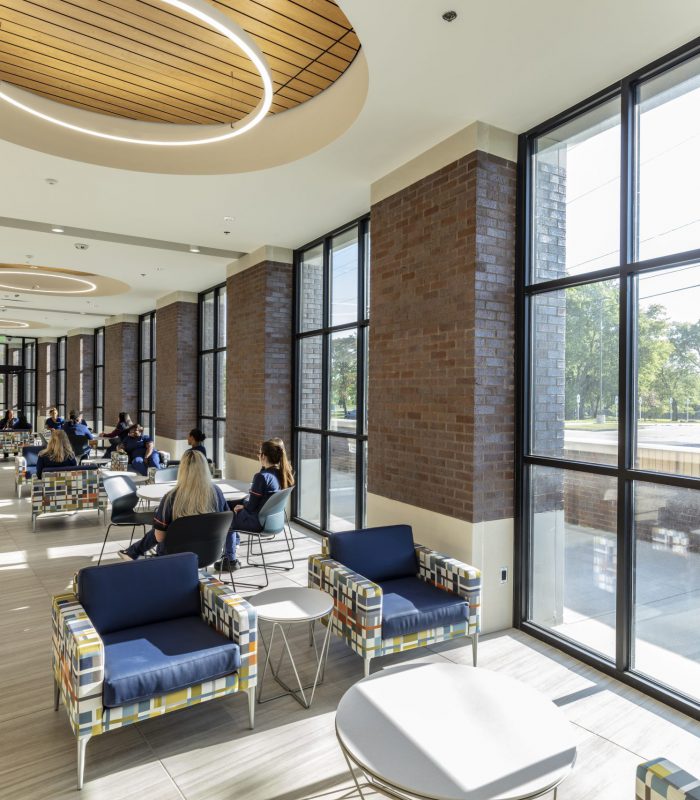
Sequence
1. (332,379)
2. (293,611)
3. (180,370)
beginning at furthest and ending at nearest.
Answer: (180,370), (332,379), (293,611)

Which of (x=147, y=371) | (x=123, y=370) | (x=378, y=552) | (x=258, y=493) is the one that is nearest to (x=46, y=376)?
(x=123, y=370)

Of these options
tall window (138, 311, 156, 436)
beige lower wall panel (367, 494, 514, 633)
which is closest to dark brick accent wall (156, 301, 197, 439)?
tall window (138, 311, 156, 436)

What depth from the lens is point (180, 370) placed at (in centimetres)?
1052

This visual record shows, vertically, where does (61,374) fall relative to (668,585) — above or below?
above

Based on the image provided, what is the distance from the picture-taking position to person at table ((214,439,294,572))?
493cm

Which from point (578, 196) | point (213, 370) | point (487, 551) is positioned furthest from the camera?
point (213, 370)

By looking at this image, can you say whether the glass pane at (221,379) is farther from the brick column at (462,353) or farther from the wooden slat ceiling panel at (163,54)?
the brick column at (462,353)

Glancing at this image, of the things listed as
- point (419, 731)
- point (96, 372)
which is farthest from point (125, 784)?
point (96, 372)

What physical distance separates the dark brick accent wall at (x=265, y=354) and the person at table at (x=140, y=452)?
118cm

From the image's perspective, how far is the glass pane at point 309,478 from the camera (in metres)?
7.11

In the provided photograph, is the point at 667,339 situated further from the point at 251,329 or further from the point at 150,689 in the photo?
the point at 251,329

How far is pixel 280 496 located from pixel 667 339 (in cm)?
329

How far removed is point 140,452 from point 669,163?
746 cm

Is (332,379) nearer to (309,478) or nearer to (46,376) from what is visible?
(309,478)
